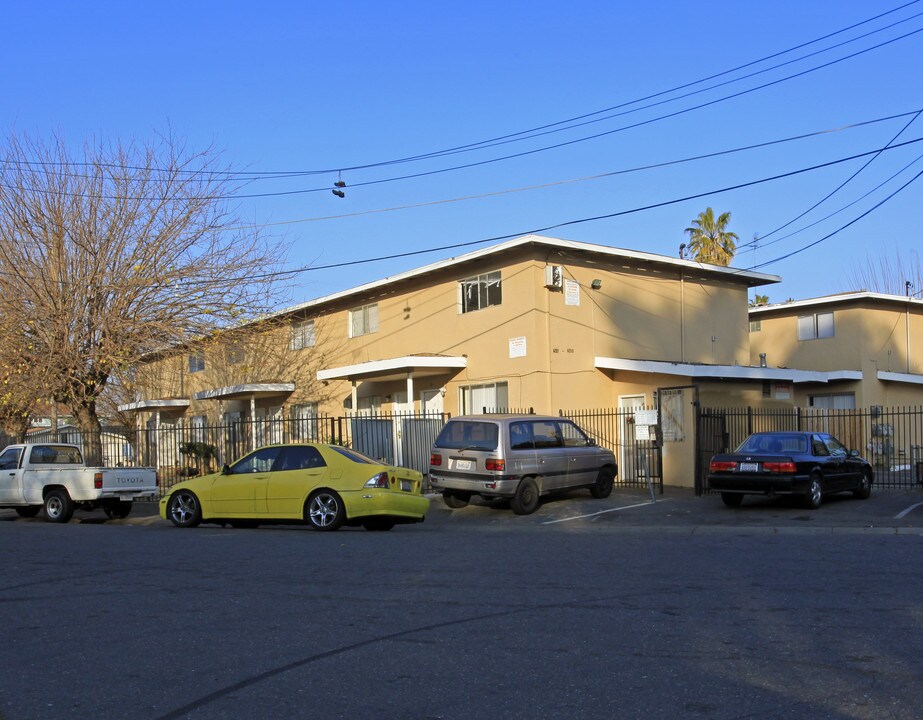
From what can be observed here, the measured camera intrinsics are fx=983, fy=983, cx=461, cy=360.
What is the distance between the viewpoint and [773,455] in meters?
17.7

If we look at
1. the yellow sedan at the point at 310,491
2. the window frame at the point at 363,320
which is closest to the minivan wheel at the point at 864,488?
the yellow sedan at the point at 310,491

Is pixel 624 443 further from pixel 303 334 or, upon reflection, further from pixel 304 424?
pixel 303 334

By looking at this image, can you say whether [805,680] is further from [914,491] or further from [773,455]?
[914,491]

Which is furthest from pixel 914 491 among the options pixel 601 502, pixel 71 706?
pixel 71 706

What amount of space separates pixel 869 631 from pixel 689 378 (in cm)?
1665

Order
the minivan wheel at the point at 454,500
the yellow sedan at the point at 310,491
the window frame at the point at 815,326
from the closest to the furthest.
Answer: the yellow sedan at the point at 310,491, the minivan wheel at the point at 454,500, the window frame at the point at 815,326

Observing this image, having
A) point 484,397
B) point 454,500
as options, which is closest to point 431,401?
point 484,397

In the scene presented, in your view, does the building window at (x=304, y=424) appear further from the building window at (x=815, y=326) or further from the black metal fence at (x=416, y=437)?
the building window at (x=815, y=326)

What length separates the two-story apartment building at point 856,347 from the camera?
3144cm

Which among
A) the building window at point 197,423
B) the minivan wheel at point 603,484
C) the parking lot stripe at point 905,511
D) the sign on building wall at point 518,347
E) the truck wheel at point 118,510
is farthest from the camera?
the building window at point 197,423

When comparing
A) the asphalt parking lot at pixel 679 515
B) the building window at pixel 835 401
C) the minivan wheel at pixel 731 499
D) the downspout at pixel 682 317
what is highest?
the downspout at pixel 682 317

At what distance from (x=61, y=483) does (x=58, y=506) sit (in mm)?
505

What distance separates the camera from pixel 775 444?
18531mm

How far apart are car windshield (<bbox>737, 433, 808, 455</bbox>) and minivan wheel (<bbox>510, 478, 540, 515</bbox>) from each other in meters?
3.92
